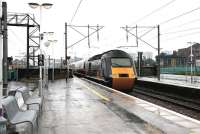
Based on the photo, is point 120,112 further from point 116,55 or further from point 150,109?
point 116,55

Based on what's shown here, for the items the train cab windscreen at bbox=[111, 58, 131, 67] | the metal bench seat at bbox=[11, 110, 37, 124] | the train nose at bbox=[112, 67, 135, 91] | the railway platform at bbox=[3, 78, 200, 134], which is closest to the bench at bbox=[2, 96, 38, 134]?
the metal bench seat at bbox=[11, 110, 37, 124]

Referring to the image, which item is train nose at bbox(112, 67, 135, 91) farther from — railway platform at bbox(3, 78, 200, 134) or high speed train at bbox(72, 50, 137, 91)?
railway platform at bbox(3, 78, 200, 134)

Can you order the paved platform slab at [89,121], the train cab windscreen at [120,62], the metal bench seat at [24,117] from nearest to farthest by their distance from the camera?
the metal bench seat at [24,117], the paved platform slab at [89,121], the train cab windscreen at [120,62]

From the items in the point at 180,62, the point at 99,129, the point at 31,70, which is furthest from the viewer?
the point at 180,62

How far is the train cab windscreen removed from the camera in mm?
29688

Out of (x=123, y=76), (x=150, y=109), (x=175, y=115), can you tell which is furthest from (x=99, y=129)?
(x=123, y=76)

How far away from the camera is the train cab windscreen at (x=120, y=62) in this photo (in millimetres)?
29688

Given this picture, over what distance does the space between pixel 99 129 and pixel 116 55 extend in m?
19.5

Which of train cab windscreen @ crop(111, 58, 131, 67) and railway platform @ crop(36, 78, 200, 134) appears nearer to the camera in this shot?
railway platform @ crop(36, 78, 200, 134)

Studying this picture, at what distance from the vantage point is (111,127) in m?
11.0

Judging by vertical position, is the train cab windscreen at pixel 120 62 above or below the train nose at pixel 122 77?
above

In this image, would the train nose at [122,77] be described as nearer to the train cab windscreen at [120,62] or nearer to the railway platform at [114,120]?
the train cab windscreen at [120,62]

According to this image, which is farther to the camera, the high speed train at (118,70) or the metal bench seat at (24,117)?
the high speed train at (118,70)

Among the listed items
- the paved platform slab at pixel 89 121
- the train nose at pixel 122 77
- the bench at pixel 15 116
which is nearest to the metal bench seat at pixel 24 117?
the bench at pixel 15 116
